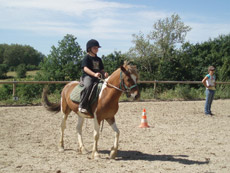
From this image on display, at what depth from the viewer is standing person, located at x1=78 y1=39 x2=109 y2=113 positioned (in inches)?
215

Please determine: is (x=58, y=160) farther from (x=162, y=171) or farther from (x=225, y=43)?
(x=225, y=43)

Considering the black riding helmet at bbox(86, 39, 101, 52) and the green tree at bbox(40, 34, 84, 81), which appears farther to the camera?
the green tree at bbox(40, 34, 84, 81)

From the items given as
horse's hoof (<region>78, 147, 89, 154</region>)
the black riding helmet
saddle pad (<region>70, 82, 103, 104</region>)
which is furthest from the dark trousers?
horse's hoof (<region>78, 147, 89, 154</region>)

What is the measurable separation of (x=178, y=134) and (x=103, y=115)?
3540 millimetres

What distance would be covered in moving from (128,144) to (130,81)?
2.40m

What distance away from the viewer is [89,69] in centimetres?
560

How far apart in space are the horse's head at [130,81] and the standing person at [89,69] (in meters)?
0.61

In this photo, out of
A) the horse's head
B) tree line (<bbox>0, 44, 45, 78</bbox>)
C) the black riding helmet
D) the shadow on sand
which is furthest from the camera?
tree line (<bbox>0, 44, 45, 78</bbox>)

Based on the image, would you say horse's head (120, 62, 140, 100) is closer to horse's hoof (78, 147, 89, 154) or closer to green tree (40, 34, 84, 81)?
horse's hoof (78, 147, 89, 154)

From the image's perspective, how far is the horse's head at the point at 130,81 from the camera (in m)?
4.95

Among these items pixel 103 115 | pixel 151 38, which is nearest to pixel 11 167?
pixel 103 115

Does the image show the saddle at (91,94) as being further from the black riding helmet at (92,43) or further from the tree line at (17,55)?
the tree line at (17,55)

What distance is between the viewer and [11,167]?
4.61 metres

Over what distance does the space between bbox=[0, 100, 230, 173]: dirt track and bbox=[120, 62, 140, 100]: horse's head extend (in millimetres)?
1493
